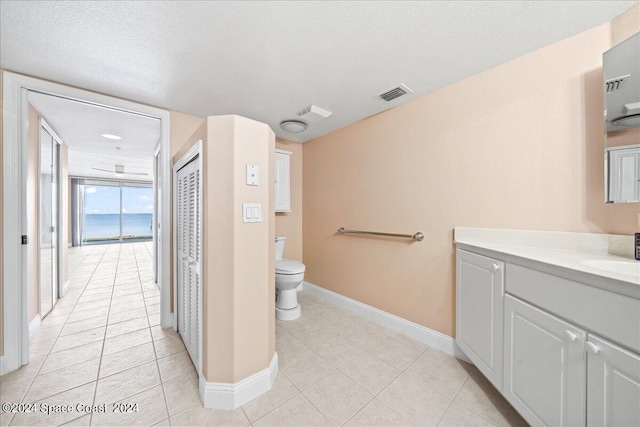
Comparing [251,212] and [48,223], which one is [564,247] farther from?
[48,223]

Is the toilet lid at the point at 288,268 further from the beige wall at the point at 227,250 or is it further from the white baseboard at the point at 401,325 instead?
the beige wall at the point at 227,250

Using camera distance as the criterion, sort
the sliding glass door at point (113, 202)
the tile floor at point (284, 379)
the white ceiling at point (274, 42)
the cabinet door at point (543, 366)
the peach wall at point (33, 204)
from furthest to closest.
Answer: the sliding glass door at point (113, 202) < the peach wall at point (33, 204) < the tile floor at point (284, 379) < the white ceiling at point (274, 42) < the cabinet door at point (543, 366)

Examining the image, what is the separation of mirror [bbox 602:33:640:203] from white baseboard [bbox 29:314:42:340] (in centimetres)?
422

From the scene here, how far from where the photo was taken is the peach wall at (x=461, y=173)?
1.30 m

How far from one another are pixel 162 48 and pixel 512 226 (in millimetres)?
2496

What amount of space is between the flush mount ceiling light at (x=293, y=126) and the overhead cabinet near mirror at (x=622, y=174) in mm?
2320

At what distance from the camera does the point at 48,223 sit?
8.34 ft

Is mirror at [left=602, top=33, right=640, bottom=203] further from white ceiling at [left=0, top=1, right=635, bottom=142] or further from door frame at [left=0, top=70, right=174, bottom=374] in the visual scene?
door frame at [left=0, top=70, right=174, bottom=374]

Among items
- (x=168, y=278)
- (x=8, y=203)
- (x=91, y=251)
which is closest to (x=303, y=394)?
(x=168, y=278)

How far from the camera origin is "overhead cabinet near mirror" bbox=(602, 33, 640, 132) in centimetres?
115

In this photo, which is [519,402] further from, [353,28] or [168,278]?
[168,278]

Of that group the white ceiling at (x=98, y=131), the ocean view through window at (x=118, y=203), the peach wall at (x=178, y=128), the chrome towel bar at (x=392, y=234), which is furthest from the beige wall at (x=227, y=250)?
the ocean view through window at (x=118, y=203)

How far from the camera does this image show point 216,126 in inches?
51.7

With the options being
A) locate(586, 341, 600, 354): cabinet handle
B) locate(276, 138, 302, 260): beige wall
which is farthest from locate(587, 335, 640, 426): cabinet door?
locate(276, 138, 302, 260): beige wall
